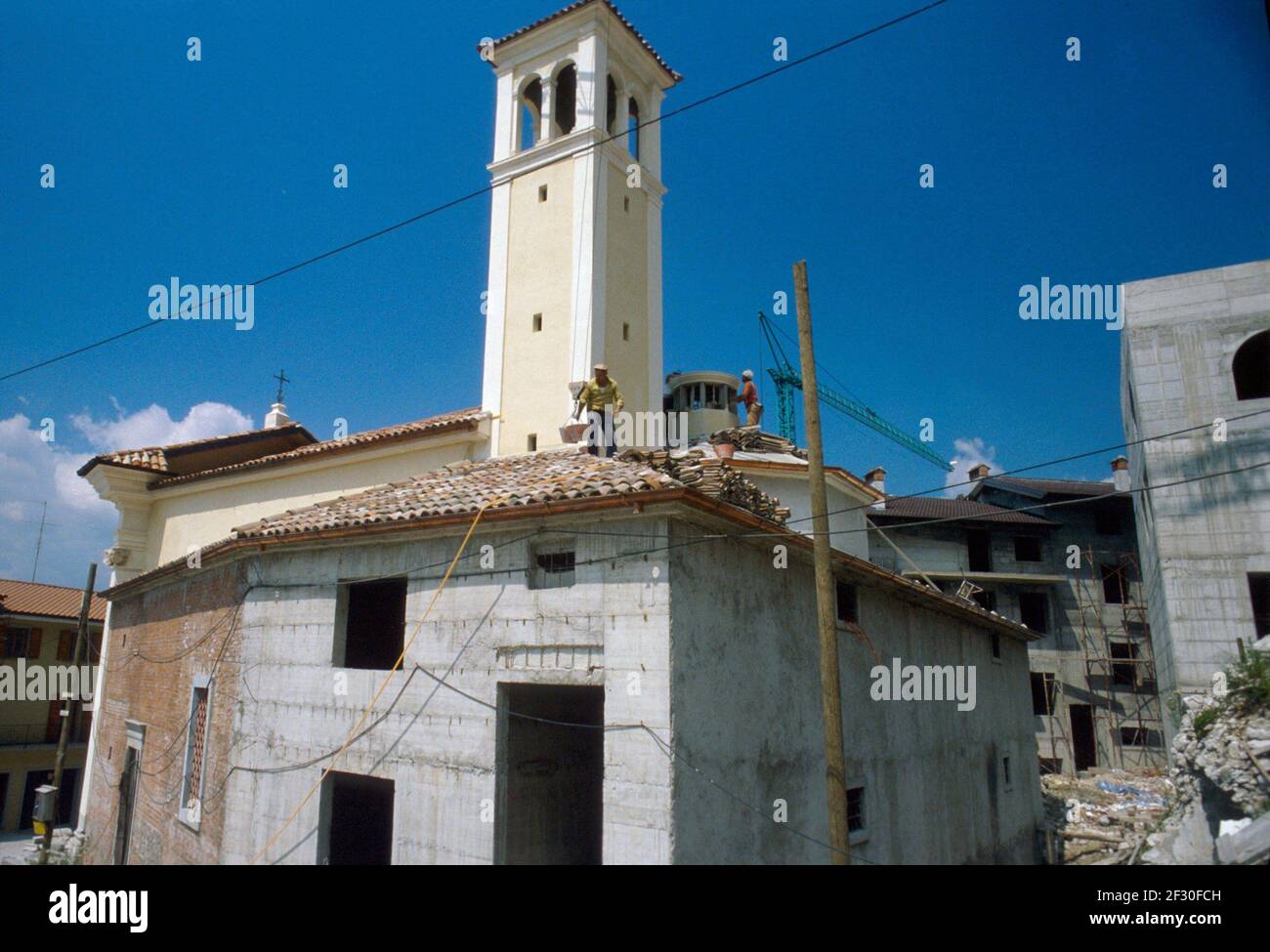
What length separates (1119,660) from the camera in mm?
31266

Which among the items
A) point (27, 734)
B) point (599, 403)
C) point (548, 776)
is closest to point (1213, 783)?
point (548, 776)

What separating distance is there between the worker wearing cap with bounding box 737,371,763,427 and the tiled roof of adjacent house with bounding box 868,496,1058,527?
14041 mm

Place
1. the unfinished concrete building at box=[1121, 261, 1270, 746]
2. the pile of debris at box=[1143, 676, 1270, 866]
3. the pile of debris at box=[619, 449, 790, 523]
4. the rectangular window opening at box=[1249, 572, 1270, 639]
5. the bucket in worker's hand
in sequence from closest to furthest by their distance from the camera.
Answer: the pile of debris at box=[619, 449, 790, 523], the pile of debris at box=[1143, 676, 1270, 866], the bucket in worker's hand, the unfinished concrete building at box=[1121, 261, 1270, 746], the rectangular window opening at box=[1249, 572, 1270, 639]

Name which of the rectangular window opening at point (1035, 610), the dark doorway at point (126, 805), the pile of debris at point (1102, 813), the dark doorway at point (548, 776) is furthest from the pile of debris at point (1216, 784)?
the rectangular window opening at point (1035, 610)

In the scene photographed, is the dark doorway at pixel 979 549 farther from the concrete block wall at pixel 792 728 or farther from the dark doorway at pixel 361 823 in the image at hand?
the dark doorway at pixel 361 823

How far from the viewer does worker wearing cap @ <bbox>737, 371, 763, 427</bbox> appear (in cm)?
1902

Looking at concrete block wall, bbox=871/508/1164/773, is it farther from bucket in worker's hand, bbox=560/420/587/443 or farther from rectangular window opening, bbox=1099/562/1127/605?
bucket in worker's hand, bbox=560/420/587/443

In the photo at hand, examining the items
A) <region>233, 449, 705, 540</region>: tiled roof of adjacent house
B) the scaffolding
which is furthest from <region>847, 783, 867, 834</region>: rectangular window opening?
the scaffolding

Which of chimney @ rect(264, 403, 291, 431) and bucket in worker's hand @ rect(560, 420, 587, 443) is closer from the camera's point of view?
bucket in worker's hand @ rect(560, 420, 587, 443)

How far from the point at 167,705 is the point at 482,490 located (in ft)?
31.7

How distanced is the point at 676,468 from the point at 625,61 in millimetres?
15034

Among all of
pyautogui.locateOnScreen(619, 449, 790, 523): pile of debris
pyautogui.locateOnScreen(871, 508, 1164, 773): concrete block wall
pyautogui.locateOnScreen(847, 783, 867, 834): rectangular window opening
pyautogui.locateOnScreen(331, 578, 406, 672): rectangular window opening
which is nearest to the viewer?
pyautogui.locateOnScreen(619, 449, 790, 523): pile of debris

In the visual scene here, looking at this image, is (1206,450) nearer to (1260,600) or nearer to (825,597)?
(1260,600)
